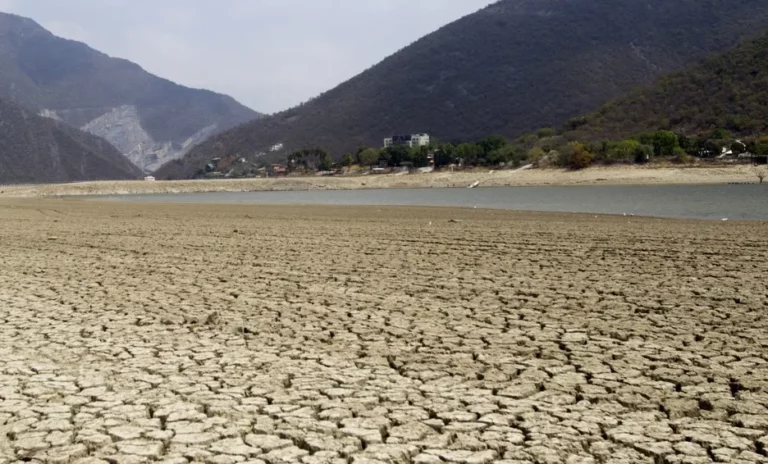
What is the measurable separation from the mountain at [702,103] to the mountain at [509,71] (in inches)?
855

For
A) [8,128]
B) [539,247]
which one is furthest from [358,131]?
[539,247]

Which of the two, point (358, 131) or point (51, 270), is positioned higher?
point (358, 131)

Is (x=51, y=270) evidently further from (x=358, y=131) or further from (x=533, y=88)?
(x=358, y=131)

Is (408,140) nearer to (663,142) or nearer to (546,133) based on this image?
(546,133)

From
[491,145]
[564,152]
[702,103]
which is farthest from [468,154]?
[702,103]

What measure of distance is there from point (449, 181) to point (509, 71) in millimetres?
64706

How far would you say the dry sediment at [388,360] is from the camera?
3496 millimetres

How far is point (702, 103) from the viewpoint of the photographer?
2808 inches

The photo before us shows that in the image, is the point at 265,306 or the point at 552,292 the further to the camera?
the point at 552,292

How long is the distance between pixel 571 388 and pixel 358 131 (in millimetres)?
122827

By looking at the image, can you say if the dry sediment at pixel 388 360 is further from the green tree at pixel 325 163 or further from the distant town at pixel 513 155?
the green tree at pixel 325 163

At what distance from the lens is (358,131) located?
126 metres

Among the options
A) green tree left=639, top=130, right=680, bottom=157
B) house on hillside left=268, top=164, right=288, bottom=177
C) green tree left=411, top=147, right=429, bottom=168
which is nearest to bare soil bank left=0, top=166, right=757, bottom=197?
green tree left=639, top=130, right=680, bottom=157

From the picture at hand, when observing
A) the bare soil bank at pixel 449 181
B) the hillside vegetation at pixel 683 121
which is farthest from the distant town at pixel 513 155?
the bare soil bank at pixel 449 181
